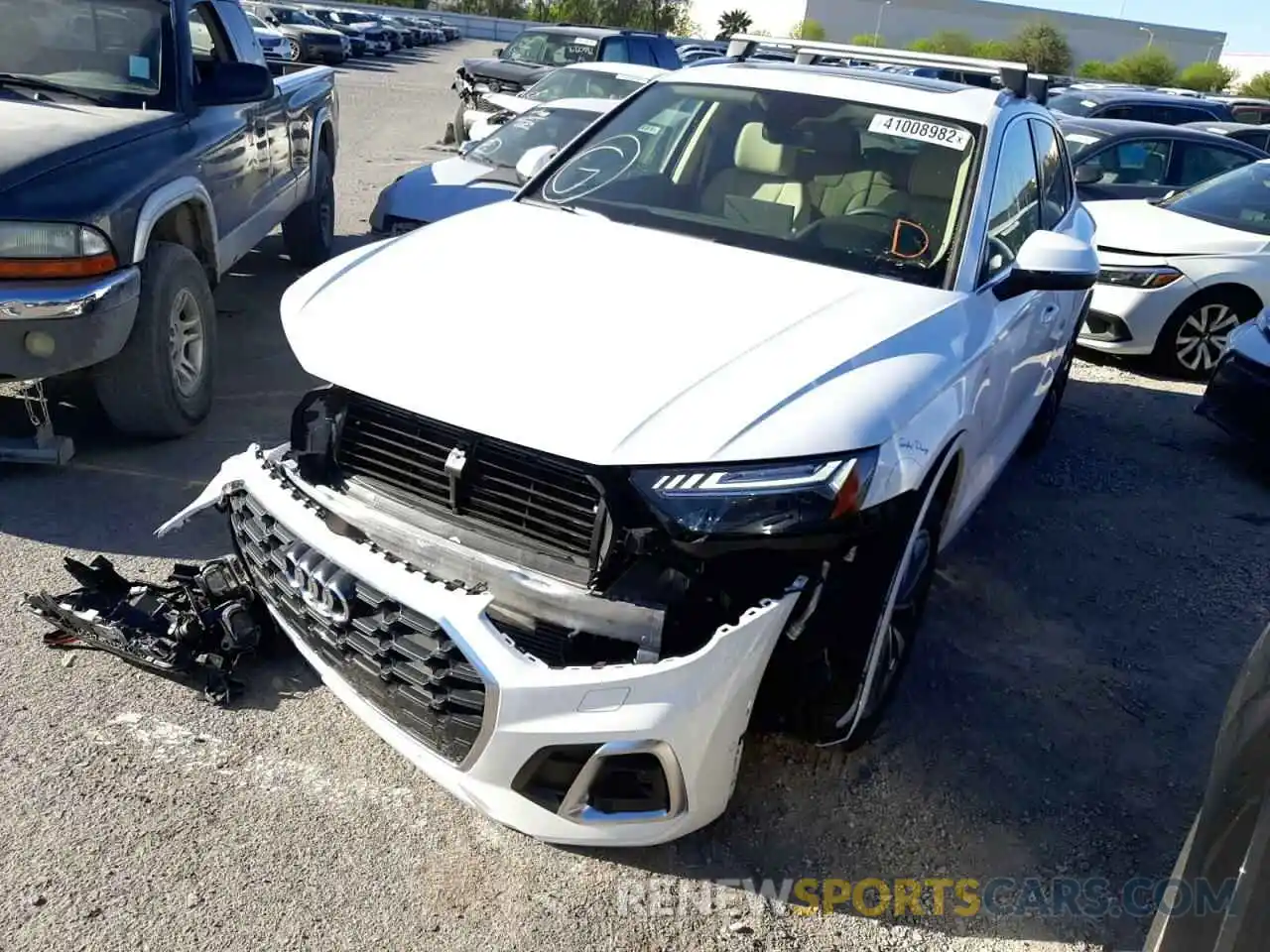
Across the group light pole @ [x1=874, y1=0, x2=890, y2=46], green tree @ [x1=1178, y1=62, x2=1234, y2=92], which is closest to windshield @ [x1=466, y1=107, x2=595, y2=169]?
green tree @ [x1=1178, y1=62, x2=1234, y2=92]

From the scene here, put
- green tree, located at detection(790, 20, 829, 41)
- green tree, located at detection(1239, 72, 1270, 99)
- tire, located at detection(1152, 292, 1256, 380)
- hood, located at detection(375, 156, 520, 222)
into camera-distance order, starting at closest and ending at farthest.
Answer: hood, located at detection(375, 156, 520, 222)
tire, located at detection(1152, 292, 1256, 380)
green tree, located at detection(1239, 72, 1270, 99)
green tree, located at detection(790, 20, 829, 41)

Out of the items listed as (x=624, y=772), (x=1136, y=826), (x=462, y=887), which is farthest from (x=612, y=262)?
(x=1136, y=826)

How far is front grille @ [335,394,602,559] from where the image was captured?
2.51 m

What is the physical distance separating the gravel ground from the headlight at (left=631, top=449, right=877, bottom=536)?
92 centimetres

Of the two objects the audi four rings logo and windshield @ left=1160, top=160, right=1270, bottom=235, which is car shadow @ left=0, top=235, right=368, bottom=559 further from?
windshield @ left=1160, top=160, right=1270, bottom=235

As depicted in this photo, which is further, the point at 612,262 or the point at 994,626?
the point at 994,626

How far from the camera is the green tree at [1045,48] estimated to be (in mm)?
72294

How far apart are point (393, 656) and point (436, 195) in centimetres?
515

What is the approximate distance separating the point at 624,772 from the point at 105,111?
4051 mm

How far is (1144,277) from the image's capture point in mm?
7395

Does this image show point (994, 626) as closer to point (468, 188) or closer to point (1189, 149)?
point (468, 188)

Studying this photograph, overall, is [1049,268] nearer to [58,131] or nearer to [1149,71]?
[58,131]

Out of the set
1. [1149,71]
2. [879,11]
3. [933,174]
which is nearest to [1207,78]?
[1149,71]

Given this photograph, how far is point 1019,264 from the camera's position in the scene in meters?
3.49
